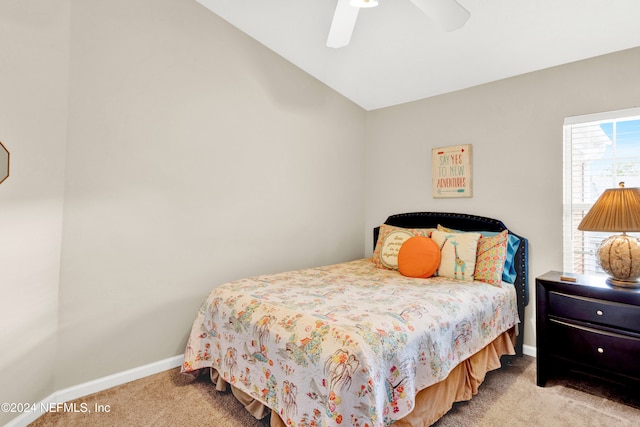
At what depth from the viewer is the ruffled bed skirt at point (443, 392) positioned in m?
1.62

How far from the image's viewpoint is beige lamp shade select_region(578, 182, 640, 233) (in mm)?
1953

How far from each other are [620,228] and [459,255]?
3.13ft

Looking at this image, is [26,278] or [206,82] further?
[206,82]

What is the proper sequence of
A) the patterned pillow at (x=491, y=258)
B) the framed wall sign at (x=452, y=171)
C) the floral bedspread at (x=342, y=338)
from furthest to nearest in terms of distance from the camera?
the framed wall sign at (x=452, y=171) → the patterned pillow at (x=491, y=258) → the floral bedspread at (x=342, y=338)

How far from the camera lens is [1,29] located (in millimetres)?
1612

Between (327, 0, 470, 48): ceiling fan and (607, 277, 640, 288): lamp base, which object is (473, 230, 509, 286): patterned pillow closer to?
(607, 277, 640, 288): lamp base

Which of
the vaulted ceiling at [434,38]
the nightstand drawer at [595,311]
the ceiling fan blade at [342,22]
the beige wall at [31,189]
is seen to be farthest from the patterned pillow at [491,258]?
the beige wall at [31,189]

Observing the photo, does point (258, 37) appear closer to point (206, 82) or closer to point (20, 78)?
point (206, 82)

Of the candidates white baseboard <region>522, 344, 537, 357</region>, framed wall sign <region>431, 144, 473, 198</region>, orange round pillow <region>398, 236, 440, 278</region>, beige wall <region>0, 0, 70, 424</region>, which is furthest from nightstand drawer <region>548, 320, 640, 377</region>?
beige wall <region>0, 0, 70, 424</region>

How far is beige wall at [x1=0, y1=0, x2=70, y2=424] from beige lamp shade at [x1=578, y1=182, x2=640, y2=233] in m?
3.23

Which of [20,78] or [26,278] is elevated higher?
[20,78]

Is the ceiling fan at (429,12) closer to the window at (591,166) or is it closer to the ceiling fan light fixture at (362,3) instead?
the ceiling fan light fixture at (362,3)

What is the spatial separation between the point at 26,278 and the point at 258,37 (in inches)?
94.7

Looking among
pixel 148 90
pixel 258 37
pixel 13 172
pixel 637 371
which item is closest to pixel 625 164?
pixel 637 371
